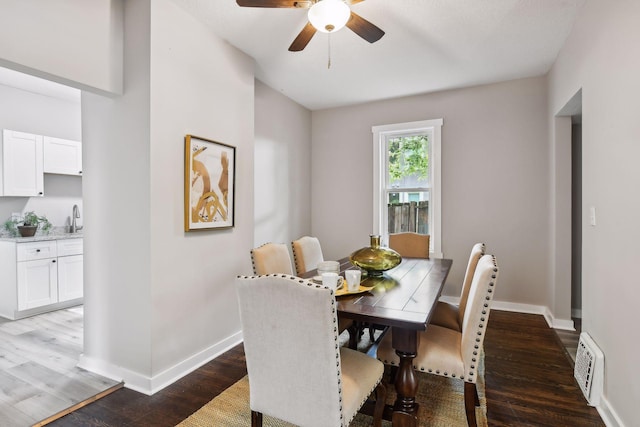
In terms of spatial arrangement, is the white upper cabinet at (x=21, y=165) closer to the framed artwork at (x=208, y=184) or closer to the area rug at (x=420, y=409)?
the framed artwork at (x=208, y=184)

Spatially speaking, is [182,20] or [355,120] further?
[355,120]

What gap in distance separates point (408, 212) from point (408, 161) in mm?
697

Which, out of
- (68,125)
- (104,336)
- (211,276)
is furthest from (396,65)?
(68,125)

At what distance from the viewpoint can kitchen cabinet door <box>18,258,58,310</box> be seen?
367 centimetres

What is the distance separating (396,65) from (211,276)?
2757 millimetres

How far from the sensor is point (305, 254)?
9.64 ft

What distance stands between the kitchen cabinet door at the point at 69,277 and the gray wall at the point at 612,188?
17.4 ft

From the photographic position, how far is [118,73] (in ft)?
7.52

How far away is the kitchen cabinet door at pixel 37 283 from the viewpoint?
12.0 ft

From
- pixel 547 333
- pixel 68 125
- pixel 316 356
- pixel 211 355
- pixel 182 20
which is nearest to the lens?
pixel 316 356

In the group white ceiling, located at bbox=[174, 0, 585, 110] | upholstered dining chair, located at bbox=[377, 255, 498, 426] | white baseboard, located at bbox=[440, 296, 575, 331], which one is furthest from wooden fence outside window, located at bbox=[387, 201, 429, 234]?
upholstered dining chair, located at bbox=[377, 255, 498, 426]

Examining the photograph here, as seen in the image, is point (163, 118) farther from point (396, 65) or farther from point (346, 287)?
point (396, 65)

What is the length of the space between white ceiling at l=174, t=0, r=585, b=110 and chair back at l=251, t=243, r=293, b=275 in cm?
180

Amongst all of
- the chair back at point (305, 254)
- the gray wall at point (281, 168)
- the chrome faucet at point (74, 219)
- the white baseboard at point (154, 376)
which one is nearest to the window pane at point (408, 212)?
the gray wall at point (281, 168)
